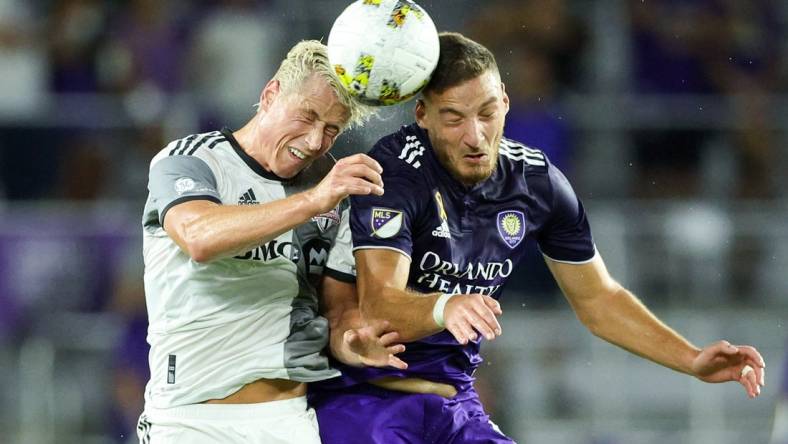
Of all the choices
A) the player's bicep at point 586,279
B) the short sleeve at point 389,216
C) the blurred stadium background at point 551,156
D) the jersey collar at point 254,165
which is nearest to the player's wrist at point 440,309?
the short sleeve at point 389,216

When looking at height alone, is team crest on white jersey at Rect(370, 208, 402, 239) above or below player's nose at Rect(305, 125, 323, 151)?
below

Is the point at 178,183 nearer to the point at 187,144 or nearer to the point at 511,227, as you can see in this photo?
the point at 187,144

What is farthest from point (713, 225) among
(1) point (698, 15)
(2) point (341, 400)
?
(2) point (341, 400)

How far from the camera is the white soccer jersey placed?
4863mm

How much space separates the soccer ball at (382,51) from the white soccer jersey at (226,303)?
526 millimetres

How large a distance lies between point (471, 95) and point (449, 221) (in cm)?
49

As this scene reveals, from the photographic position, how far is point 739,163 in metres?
10.4

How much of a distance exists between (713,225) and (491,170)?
515 centimetres

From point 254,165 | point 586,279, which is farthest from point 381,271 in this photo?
point 586,279

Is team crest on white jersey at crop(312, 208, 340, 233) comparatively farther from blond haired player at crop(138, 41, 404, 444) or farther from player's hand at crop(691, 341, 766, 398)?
player's hand at crop(691, 341, 766, 398)

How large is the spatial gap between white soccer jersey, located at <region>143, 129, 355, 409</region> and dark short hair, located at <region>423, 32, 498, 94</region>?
2.20 feet

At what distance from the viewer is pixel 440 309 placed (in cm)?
436

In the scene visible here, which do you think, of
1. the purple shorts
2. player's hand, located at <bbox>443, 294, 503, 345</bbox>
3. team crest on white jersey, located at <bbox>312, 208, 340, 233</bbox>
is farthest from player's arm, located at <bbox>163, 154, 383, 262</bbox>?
the purple shorts

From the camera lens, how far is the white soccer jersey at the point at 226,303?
4.86 meters
